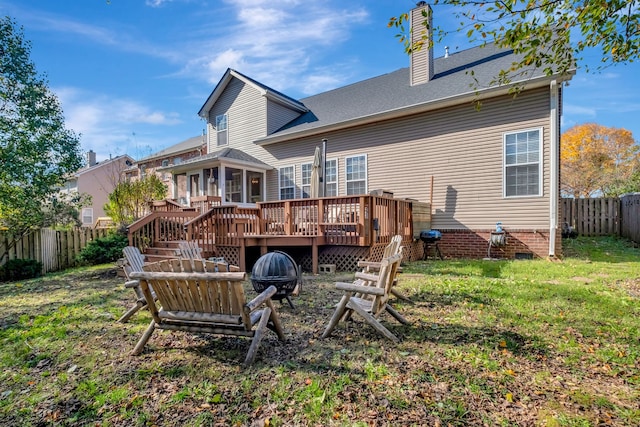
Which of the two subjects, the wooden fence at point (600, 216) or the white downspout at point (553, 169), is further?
the wooden fence at point (600, 216)

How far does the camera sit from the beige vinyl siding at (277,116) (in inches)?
563

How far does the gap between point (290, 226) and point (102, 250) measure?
683cm

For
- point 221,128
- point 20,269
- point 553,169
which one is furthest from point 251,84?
point 553,169

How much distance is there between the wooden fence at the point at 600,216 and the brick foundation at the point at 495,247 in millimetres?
4644

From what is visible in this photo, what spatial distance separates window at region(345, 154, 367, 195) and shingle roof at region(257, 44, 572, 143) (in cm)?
147

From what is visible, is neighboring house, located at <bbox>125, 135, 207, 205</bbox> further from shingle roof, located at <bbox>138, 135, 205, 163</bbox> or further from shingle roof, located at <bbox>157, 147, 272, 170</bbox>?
shingle roof, located at <bbox>157, 147, 272, 170</bbox>

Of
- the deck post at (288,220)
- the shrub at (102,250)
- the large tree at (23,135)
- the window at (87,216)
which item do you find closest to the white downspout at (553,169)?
the deck post at (288,220)

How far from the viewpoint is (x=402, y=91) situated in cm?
1190

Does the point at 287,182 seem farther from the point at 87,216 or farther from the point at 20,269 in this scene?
the point at 87,216

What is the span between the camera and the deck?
7.67m

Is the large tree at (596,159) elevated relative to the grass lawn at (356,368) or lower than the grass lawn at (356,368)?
elevated

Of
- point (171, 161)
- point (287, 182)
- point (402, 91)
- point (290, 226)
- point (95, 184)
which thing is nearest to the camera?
point (290, 226)

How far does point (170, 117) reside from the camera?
26.3m

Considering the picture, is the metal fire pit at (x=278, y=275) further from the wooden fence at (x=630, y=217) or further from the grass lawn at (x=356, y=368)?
the wooden fence at (x=630, y=217)
